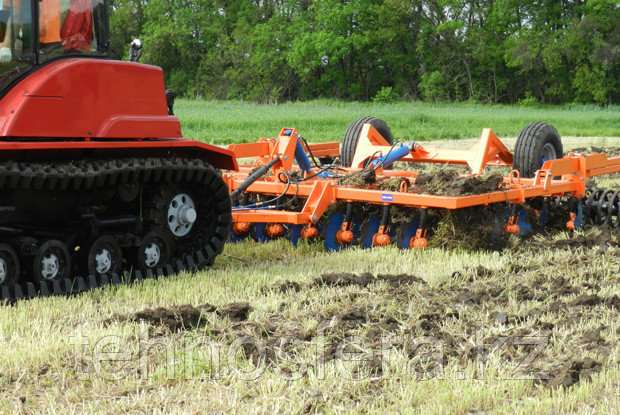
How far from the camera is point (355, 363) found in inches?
153

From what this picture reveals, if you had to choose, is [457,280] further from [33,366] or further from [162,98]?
[33,366]

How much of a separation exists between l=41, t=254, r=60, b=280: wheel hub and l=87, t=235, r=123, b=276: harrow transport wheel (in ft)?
0.79

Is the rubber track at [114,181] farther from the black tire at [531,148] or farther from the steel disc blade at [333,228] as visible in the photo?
the black tire at [531,148]

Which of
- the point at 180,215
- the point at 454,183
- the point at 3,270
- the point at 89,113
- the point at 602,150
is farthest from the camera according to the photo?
the point at 602,150

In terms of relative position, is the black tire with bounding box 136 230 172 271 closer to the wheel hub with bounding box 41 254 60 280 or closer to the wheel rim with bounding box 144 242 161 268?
the wheel rim with bounding box 144 242 161 268

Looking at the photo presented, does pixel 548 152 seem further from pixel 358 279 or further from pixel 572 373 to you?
pixel 572 373

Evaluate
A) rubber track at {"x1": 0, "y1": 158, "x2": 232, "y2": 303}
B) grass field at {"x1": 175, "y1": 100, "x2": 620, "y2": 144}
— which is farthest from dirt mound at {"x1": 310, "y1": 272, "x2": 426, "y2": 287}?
grass field at {"x1": 175, "y1": 100, "x2": 620, "y2": 144}

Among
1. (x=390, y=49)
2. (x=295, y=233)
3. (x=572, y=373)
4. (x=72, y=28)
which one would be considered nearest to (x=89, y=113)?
(x=72, y=28)

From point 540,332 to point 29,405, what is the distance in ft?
8.47

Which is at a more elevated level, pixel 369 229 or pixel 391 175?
pixel 391 175

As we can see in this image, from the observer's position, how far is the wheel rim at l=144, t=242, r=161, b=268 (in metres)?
5.96

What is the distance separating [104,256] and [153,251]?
0.42 meters

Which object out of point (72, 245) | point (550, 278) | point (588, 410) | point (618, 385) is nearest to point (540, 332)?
point (618, 385)

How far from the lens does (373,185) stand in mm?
7746
